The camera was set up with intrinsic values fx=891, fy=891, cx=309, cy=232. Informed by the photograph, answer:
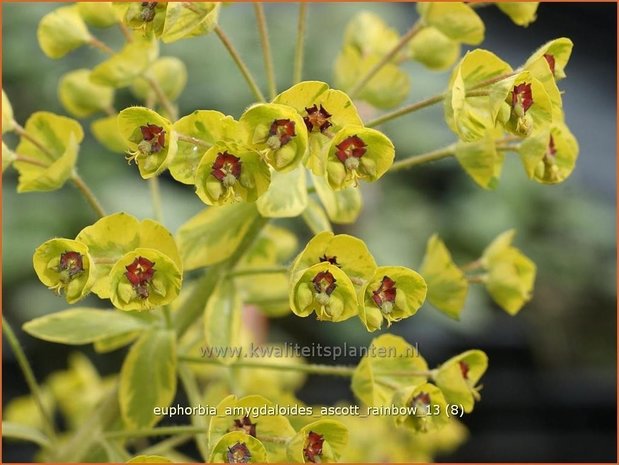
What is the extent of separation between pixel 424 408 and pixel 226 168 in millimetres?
403

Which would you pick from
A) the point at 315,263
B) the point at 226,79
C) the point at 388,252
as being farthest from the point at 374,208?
the point at 315,263

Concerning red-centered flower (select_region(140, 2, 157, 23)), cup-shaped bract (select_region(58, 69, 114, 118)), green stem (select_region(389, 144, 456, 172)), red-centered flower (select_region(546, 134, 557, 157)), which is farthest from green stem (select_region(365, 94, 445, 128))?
cup-shaped bract (select_region(58, 69, 114, 118))

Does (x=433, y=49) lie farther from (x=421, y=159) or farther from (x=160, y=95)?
(x=160, y=95)

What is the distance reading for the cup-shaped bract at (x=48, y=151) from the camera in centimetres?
126

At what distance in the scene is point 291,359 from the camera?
1871 mm

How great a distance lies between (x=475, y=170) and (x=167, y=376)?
53 cm

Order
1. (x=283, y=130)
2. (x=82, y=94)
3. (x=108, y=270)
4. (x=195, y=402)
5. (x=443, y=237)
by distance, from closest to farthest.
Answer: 1. (x=283, y=130)
2. (x=108, y=270)
3. (x=195, y=402)
4. (x=82, y=94)
5. (x=443, y=237)

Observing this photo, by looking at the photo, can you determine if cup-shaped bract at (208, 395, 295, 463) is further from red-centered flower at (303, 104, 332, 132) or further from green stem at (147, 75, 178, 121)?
green stem at (147, 75, 178, 121)

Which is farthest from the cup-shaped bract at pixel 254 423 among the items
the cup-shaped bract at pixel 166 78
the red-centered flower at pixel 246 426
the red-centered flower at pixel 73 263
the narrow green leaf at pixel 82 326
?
the cup-shaped bract at pixel 166 78

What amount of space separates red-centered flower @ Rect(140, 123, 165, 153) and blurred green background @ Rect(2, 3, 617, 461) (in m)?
2.29

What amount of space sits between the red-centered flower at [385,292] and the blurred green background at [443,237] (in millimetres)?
2335

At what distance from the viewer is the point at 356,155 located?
40.1 inches

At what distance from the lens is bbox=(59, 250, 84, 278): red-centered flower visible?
1024 millimetres

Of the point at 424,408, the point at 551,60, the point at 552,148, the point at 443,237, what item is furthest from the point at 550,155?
the point at 443,237
